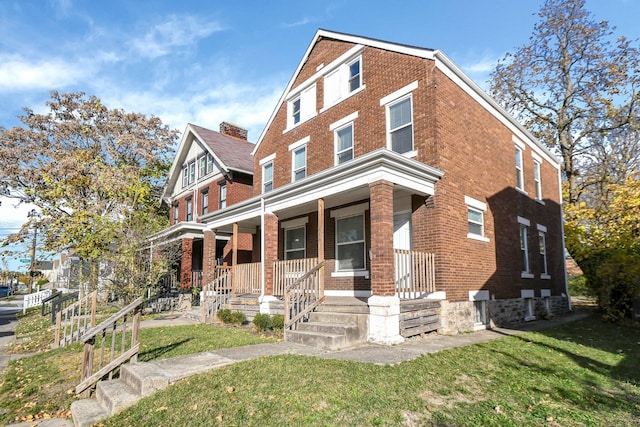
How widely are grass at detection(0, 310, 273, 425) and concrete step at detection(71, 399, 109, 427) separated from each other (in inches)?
9.3

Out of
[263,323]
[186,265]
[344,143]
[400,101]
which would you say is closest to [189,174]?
[186,265]

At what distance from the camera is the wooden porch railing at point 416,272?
9164 mm

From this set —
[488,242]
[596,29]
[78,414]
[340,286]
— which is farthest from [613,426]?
[596,29]

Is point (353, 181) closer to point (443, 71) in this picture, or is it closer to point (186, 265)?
point (443, 71)

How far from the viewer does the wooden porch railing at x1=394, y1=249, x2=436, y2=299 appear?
30.1 feet

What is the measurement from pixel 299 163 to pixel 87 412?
37.5 feet

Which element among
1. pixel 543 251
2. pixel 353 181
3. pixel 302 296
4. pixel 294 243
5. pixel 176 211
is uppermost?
pixel 176 211

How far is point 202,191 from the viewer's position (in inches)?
878

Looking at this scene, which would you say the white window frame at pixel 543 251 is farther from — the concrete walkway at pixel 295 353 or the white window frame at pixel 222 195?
the white window frame at pixel 222 195

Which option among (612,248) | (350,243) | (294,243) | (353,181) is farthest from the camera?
(612,248)

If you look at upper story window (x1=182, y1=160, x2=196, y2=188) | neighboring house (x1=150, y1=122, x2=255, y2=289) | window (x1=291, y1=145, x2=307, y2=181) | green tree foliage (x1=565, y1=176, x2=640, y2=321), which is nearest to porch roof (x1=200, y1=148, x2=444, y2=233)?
window (x1=291, y1=145, x2=307, y2=181)

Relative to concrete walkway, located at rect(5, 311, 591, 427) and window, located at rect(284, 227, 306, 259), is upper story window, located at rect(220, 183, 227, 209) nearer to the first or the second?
window, located at rect(284, 227, 306, 259)

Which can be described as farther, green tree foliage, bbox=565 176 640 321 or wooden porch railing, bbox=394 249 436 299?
green tree foliage, bbox=565 176 640 321

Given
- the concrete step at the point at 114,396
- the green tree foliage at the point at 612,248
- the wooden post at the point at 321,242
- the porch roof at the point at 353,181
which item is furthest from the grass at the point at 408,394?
the green tree foliage at the point at 612,248
